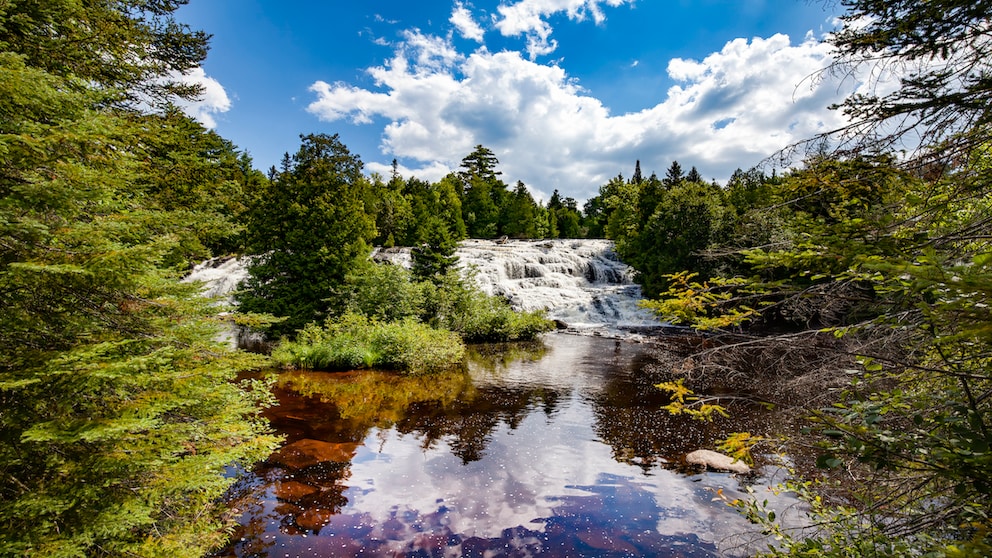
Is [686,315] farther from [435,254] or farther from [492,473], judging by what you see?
[435,254]

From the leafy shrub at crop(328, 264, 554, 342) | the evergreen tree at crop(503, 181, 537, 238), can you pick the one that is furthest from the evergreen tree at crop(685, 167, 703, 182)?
the leafy shrub at crop(328, 264, 554, 342)

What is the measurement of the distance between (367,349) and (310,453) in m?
7.98

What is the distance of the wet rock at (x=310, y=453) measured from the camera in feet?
28.3

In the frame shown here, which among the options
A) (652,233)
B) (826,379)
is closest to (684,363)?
(826,379)

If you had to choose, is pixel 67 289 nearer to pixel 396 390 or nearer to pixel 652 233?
pixel 396 390

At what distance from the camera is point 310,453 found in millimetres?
9117

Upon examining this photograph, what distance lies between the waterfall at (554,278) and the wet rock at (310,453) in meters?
15.7

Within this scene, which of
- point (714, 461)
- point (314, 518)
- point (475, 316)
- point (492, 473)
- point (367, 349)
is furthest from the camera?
point (475, 316)

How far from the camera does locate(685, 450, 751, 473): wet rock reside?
8617 millimetres

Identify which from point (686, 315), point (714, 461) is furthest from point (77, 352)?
point (714, 461)

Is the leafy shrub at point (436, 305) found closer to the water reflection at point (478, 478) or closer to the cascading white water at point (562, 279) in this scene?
the cascading white water at point (562, 279)

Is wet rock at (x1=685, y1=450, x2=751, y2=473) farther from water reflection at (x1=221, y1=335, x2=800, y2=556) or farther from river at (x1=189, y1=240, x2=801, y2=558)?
water reflection at (x1=221, y1=335, x2=800, y2=556)

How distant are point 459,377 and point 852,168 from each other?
14.1 metres

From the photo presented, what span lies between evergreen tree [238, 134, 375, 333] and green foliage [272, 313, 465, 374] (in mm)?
2028
